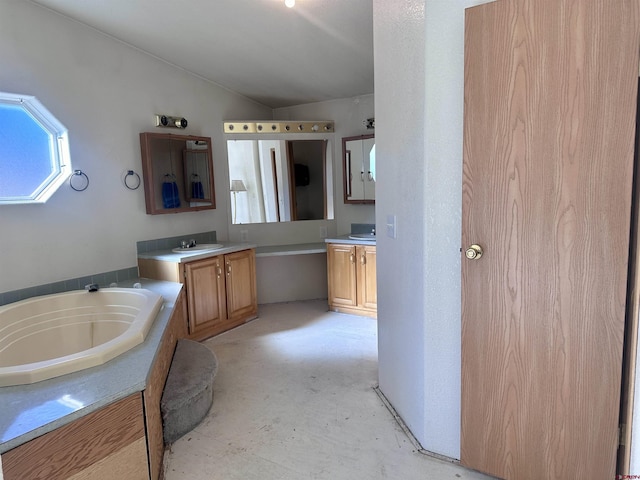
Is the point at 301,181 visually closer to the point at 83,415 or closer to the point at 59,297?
the point at 59,297

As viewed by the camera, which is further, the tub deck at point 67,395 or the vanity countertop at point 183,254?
the vanity countertop at point 183,254

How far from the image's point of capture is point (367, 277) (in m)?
3.73

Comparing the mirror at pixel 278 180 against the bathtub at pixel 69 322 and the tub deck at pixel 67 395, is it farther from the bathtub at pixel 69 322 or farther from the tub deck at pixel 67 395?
the tub deck at pixel 67 395

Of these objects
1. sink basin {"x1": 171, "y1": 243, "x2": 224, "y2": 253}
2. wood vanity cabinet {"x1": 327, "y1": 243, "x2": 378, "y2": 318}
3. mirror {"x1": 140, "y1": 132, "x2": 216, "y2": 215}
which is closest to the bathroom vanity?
wood vanity cabinet {"x1": 327, "y1": 243, "x2": 378, "y2": 318}

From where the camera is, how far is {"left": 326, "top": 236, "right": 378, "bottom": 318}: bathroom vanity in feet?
12.1

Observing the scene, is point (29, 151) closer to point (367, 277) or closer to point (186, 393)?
point (186, 393)

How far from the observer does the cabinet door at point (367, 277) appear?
367 cm

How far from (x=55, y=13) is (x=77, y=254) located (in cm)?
168

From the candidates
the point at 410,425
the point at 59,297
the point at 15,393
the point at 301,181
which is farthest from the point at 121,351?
the point at 301,181

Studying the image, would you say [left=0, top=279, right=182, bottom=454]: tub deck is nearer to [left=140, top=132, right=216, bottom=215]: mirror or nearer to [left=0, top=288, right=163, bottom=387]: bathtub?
[left=0, top=288, right=163, bottom=387]: bathtub

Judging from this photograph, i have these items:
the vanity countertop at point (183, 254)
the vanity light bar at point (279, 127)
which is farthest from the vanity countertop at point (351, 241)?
the vanity light bar at point (279, 127)

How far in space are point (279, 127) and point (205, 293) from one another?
1919 millimetres

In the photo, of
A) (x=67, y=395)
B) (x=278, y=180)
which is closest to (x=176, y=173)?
(x=278, y=180)

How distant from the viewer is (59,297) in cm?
261
